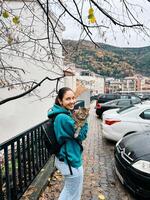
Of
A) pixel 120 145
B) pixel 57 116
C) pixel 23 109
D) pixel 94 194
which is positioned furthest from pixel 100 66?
pixel 23 109

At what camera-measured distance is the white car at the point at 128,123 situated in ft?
25.4

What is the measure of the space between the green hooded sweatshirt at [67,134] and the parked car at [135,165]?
143 cm

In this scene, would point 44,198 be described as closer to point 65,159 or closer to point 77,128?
point 65,159

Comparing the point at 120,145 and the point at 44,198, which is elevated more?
the point at 120,145

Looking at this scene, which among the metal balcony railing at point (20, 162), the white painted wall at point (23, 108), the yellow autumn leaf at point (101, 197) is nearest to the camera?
the metal balcony railing at point (20, 162)

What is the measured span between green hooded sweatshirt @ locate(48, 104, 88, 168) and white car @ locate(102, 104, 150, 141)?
507 cm

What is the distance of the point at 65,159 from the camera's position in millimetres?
2918

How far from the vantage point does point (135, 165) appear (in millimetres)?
4094

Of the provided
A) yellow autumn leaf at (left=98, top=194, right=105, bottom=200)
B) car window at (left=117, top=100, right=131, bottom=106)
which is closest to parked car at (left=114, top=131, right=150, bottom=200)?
yellow autumn leaf at (left=98, top=194, right=105, bottom=200)

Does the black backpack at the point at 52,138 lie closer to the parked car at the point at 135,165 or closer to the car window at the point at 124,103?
the parked car at the point at 135,165

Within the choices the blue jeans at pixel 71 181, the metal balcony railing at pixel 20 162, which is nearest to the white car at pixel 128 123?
the metal balcony railing at pixel 20 162

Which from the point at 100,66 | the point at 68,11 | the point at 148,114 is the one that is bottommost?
the point at 148,114

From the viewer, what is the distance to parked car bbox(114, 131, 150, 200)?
3.90 metres

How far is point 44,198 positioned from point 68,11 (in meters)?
2.84
